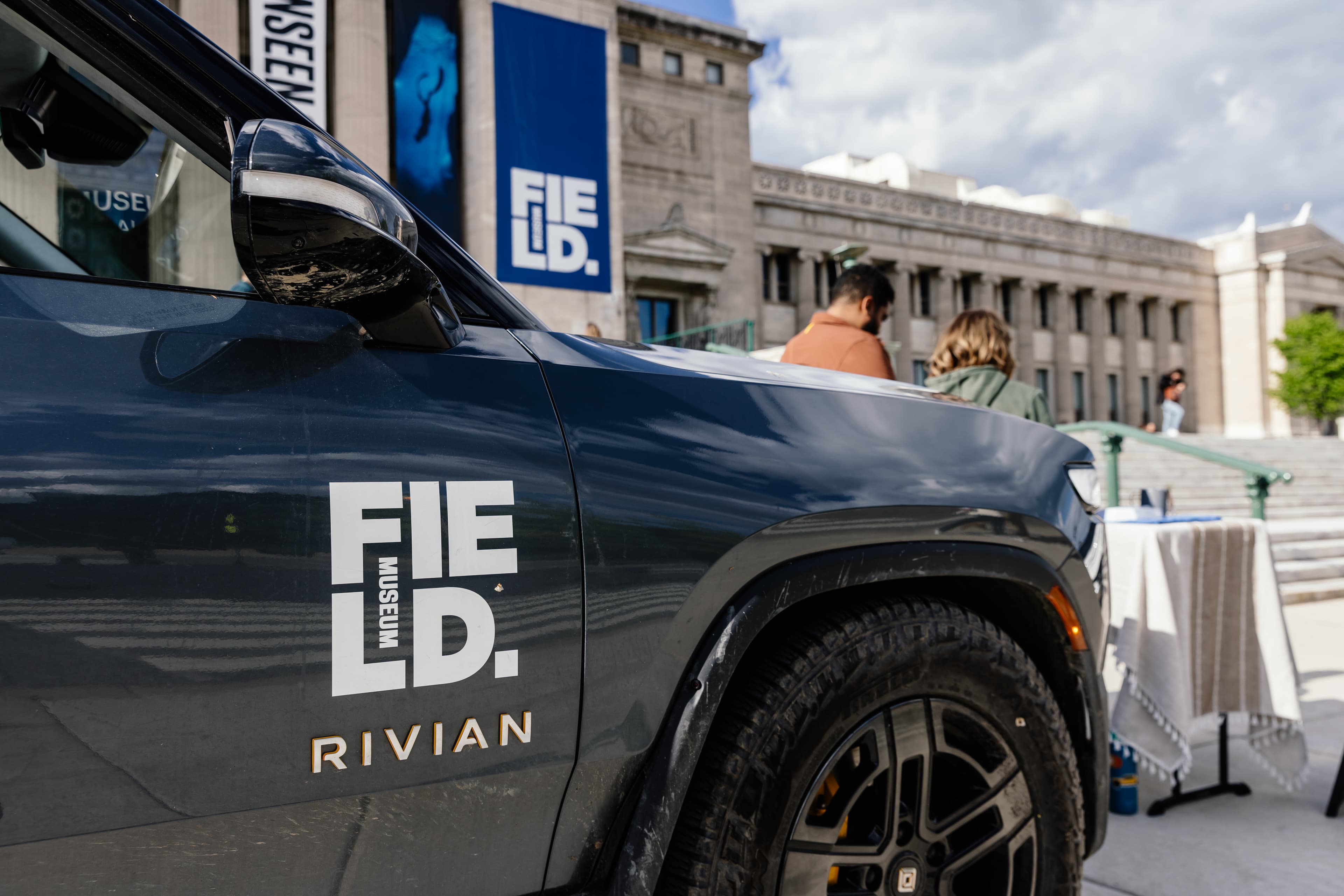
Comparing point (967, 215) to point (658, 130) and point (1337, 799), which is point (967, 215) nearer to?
point (658, 130)

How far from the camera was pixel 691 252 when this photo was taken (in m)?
30.0

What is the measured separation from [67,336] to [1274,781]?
14.9ft

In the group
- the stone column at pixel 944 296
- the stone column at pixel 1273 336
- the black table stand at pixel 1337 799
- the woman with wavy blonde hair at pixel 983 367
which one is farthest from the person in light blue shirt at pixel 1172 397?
the stone column at pixel 1273 336

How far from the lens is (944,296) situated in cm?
3981

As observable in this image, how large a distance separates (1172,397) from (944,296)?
28629 millimetres

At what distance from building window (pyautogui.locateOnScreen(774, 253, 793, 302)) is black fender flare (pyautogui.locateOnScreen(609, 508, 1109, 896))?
113 feet

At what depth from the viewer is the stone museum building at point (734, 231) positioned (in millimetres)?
19984

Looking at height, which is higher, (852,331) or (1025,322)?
(1025,322)

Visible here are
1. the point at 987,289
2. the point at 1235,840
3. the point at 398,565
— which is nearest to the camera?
the point at 398,565

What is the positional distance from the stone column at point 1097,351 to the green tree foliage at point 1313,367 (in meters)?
10.3

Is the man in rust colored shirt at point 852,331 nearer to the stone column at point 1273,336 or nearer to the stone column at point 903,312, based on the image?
the stone column at point 903,312

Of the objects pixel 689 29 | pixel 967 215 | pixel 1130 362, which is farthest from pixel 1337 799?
pixel 1130 362

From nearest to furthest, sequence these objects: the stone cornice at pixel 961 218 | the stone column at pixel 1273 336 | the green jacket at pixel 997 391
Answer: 1. the green jacket at pixel 997 391
2. the stone cornice at pixel 961 218
3. the stone column at pixel 1273 336

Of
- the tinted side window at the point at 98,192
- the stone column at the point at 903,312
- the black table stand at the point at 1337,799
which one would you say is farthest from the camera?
the stone column at the point at 903,312
